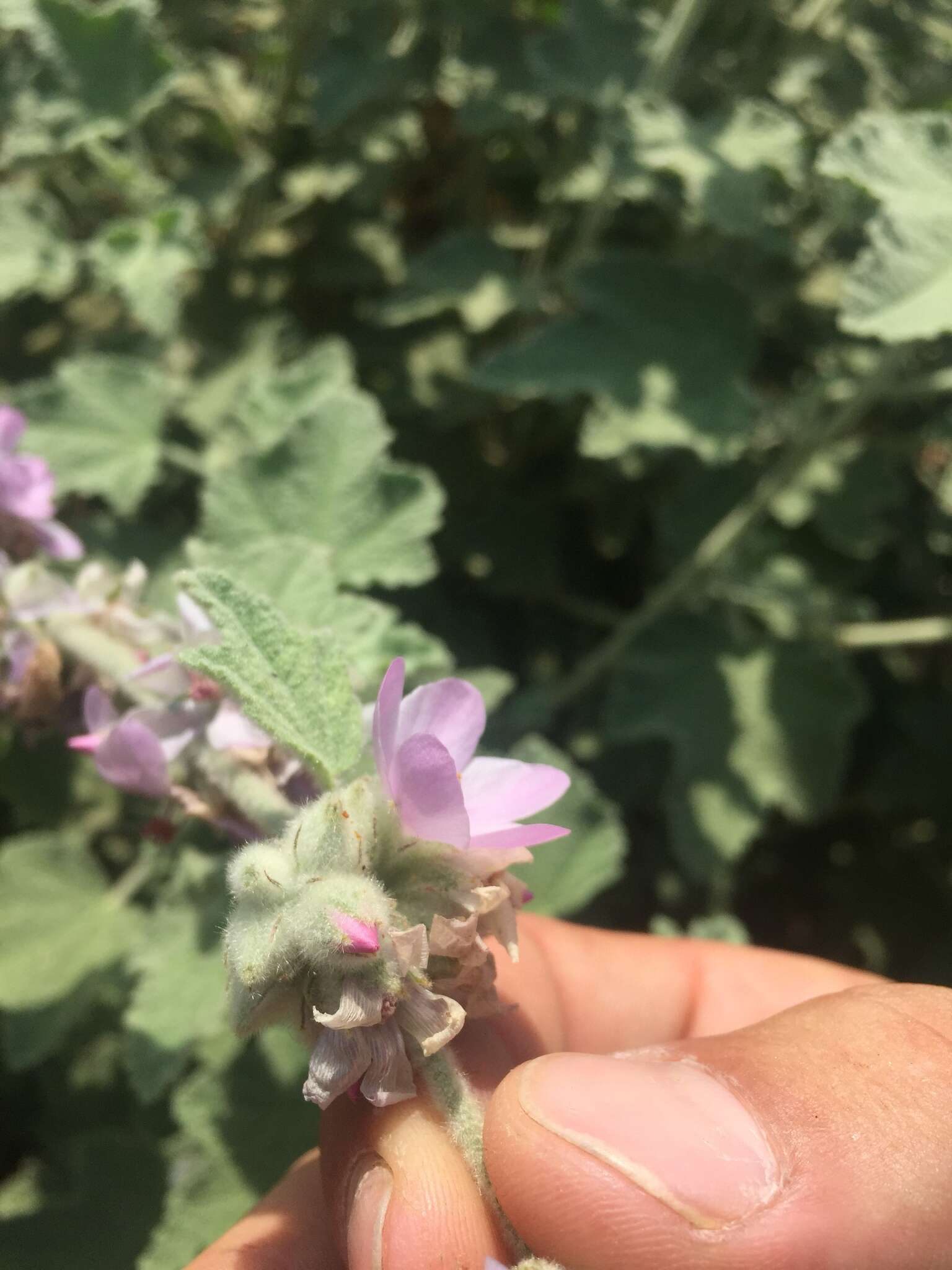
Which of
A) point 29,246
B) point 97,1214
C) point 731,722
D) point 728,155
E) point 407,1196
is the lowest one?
point 97,1214

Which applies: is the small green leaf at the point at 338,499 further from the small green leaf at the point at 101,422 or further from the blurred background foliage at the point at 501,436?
the small green leaf at the point at 101,422

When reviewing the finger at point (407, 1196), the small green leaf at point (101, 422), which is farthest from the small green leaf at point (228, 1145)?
the small green leaf at point (101, 422)

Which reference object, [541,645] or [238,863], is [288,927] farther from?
[541,645]

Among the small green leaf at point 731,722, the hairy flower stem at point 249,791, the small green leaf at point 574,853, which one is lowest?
the small green leaf at point 731,722

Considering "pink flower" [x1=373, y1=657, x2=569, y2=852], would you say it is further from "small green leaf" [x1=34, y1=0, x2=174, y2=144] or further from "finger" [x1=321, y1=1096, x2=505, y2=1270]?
"small green leaf" [x1=34, y1=0, x2=174, y2=144]

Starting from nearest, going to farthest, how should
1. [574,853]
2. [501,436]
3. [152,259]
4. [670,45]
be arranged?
[574,853]
[152,259]
[670,45]
[501,436]

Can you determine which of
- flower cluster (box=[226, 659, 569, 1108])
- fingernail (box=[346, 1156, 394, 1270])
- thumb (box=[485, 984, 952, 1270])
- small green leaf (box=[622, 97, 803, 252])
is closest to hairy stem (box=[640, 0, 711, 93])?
small green leaf (box=[622, 97, 803, 252])

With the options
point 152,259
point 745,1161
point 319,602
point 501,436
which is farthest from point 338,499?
point 501,436

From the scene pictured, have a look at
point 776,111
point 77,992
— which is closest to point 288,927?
point 77,992

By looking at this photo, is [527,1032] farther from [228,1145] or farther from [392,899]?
[228,1145]
